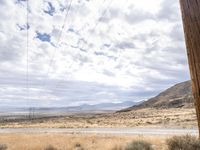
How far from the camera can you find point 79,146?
2400 cm

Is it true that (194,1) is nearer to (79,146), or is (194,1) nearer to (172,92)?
(79,146)

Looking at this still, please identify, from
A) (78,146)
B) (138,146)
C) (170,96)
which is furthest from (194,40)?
(170,96)

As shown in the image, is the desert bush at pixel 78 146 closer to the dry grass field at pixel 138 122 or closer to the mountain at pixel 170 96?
the dry grass field at pixel 138 122

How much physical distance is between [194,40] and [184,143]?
14985mm

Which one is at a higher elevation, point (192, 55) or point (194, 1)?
point (194, 1)

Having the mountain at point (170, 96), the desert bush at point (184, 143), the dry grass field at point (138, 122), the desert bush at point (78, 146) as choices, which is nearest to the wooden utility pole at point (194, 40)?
the desert bush at point (184, 143)

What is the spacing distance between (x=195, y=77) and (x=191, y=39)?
24cm

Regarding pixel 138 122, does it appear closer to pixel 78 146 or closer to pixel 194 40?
pixel 78 146

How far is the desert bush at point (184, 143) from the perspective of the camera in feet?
52.1

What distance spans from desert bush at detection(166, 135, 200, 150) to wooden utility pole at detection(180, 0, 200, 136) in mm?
14269

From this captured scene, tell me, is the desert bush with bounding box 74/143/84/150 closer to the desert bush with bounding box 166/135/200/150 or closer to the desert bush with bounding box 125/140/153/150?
the desert bush with bounding box 125/140/153/150

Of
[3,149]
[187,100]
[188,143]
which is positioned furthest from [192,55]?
[187,100]

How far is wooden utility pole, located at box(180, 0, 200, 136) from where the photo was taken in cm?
208

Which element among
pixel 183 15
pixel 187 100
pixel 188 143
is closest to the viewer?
pixel 183 15
